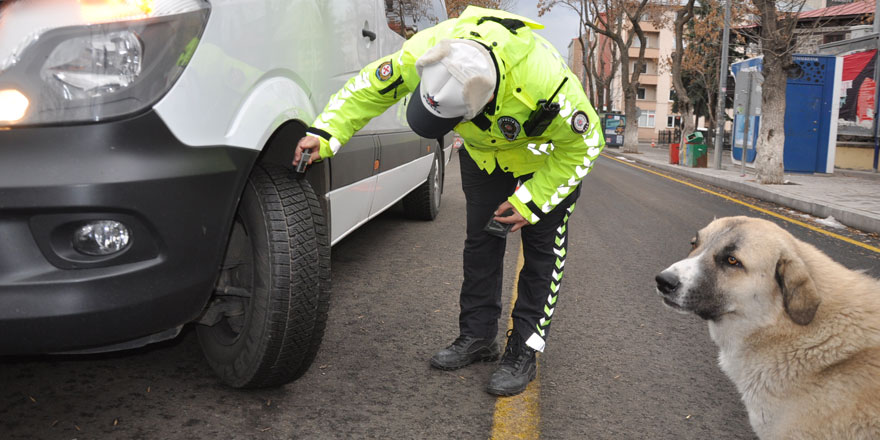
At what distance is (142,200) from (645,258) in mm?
5121

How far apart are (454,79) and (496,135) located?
2.01ft

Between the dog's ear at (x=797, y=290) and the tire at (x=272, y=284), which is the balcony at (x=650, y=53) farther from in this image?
the tire at (x=272, y=284)

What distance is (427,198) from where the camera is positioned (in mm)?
7484

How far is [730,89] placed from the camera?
118 feet

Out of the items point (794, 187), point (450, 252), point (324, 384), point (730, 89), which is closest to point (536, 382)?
point (324, 384)

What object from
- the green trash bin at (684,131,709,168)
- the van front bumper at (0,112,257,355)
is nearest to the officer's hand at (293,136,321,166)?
the van front bumper at (0,112,257,355)

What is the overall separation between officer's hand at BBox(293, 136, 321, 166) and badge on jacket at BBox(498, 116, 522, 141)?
0.75 metres

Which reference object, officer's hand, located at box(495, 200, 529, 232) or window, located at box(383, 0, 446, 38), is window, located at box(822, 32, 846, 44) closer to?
window, located at box(383, 0, 446, 38)

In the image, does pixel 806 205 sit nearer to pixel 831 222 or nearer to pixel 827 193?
pixel 831 222

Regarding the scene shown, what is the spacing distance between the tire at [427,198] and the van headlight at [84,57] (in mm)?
5412

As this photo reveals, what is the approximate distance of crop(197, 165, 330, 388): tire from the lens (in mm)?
2531

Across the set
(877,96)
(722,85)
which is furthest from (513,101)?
(722,85)

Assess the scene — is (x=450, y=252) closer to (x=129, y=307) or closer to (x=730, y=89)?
(x=129, y=307)

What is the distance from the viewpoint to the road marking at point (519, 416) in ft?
8.77
